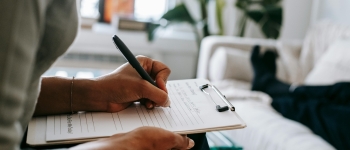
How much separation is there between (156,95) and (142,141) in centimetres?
15

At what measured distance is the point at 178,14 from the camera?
7.06ft

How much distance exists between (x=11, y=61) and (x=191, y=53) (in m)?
2.20

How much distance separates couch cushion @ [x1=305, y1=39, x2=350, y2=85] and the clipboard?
38.3 inches

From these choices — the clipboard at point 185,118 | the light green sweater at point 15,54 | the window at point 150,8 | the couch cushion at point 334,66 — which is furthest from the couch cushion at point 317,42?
the light green sweater at point 15,54

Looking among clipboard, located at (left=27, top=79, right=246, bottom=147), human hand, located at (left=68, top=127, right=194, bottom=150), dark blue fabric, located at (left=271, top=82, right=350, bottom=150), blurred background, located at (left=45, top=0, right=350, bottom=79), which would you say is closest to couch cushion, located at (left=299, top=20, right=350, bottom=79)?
blurred background, located at (left=45, top=0, right=350, bottom=79)

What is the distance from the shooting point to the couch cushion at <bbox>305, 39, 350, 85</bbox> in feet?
4.98

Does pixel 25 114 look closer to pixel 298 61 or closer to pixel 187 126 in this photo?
pixel 187 126

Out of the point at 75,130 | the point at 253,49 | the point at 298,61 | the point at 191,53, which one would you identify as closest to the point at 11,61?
the point at 75,130

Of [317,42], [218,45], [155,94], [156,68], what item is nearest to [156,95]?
[155,94]

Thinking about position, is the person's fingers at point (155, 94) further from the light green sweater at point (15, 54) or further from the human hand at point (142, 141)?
the light green sweater at point (15, 54)

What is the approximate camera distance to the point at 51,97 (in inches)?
24.6

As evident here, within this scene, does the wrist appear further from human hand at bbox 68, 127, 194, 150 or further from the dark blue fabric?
the dark blue fabric

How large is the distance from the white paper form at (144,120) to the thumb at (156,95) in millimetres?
22

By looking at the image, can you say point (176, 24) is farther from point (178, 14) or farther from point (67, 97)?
point (67, 97)
